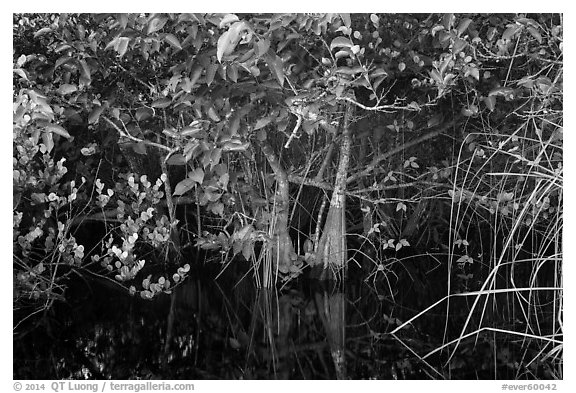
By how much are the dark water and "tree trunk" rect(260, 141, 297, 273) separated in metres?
0.12

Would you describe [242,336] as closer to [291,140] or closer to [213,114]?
[213,114]

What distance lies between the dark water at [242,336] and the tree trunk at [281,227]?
124 millimetres

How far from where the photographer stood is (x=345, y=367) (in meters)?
2.32

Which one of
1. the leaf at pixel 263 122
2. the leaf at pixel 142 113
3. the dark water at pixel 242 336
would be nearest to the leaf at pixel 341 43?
the leaf at pixel 263 122

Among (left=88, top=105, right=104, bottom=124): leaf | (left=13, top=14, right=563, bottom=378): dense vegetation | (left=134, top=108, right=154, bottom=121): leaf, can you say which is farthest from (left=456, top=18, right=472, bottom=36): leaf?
(left=88, top=105, right=104, bottom=124): leaf

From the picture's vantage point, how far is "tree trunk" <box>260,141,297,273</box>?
305cm

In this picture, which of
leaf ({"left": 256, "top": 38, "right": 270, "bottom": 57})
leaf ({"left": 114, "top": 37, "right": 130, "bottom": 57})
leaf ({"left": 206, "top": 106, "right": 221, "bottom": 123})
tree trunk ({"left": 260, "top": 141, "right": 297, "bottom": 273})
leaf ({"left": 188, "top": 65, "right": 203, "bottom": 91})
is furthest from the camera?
tree trunk ({"left": 260, "top": 141, "right": 297, "bottom": 273})

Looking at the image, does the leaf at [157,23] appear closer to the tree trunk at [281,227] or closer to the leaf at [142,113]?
the leaf at [142,113]

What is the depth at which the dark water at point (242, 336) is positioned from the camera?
2291 mm

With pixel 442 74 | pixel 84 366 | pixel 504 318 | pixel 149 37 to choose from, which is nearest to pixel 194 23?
pixel 149 37

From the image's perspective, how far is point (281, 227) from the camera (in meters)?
3.11

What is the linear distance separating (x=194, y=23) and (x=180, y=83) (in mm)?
301

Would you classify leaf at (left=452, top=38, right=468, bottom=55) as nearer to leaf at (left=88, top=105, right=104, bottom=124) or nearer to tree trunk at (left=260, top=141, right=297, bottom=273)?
tree trunk at (left=260, top=141, right=297, bottom=273)
